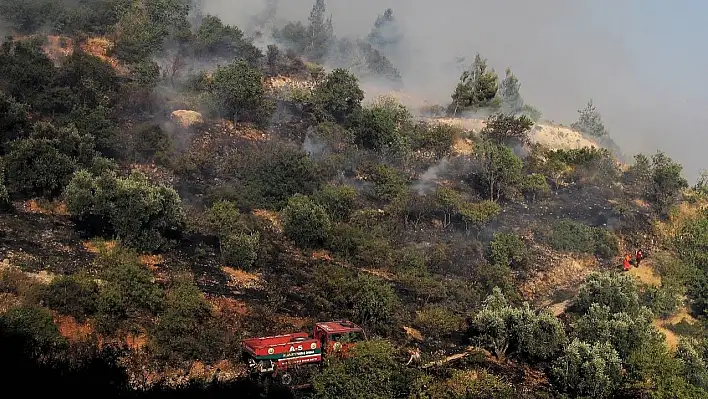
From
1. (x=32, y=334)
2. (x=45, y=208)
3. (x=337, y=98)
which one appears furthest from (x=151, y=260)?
(x=337, y=98)

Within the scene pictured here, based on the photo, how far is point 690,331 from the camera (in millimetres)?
31438

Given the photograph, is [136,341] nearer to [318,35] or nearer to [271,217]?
[271,217]

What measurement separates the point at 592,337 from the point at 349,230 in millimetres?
14447

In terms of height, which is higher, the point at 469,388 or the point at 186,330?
the point at 186,330

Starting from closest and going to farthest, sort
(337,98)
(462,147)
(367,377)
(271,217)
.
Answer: (367,377) → (271,217) → (337,98) → (462,147)

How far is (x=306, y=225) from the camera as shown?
3170 cm

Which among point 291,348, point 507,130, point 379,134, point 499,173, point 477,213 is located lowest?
point 291,348

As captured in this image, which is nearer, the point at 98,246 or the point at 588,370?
the point at 588,370

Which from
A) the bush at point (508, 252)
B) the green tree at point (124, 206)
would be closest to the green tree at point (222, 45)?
the green tree at point (124, 206)

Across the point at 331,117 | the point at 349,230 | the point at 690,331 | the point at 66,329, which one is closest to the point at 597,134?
the point at 331,117

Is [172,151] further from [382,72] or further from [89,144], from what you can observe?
[382,72]

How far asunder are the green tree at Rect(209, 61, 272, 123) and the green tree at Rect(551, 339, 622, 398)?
32.3 m

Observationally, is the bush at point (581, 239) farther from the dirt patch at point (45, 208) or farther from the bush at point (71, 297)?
the dirt patch at point (45, 208)

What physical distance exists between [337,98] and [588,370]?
118 ft
